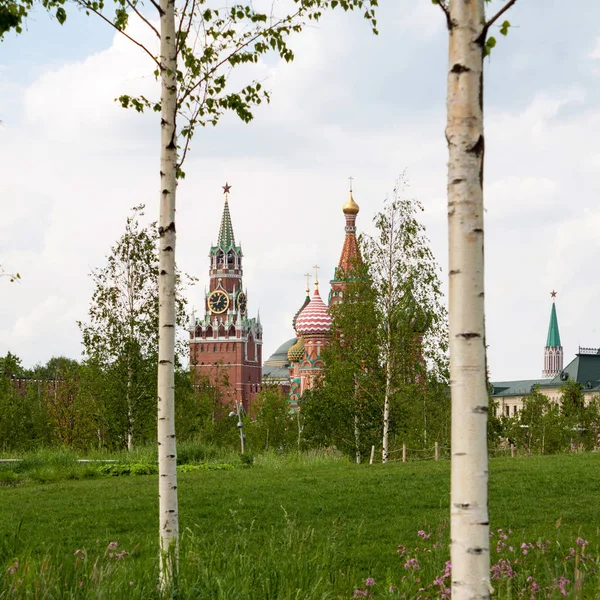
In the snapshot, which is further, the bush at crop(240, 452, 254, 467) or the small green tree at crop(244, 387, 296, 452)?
the small green tree at crop(244, 387, 296, 452)

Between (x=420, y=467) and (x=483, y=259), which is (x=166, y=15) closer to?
(x=483, y=259)

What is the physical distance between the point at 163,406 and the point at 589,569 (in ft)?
13.7

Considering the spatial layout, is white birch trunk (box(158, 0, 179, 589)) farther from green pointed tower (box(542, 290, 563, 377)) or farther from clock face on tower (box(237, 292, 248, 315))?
green pointed tower (box(542, 290, 563, 377))

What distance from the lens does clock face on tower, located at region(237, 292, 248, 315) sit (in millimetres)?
164000

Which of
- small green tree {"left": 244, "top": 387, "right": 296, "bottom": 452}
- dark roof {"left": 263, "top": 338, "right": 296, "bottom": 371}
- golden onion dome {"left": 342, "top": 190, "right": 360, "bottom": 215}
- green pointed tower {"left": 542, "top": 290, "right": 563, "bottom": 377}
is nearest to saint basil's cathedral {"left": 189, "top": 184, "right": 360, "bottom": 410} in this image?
dark roof {"left": 263, "top": 338, "right": 296, "bottom": 371}

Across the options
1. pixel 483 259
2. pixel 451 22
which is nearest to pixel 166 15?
pixel 451 22

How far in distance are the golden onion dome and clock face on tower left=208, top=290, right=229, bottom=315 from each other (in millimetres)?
76463

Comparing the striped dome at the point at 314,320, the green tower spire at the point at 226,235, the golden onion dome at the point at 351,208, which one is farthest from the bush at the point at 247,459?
the green tower spire at the point at 226,235

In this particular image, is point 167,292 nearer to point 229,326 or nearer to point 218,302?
point 229,326

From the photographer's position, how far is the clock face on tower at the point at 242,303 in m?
164

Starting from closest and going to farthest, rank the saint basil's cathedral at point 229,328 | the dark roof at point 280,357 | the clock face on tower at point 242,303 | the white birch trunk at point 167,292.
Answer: the white birch trunk at point 167,292
the saint basil's cathedral at point 229,328
the clock face on tower at point 242,303
the dark roof at point 280,357

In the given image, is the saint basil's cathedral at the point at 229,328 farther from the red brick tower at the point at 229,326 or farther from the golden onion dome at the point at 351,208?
the golden onion dome at the point at 351,208

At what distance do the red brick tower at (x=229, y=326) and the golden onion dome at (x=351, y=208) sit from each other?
7188cm

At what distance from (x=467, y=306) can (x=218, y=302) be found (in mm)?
159397
